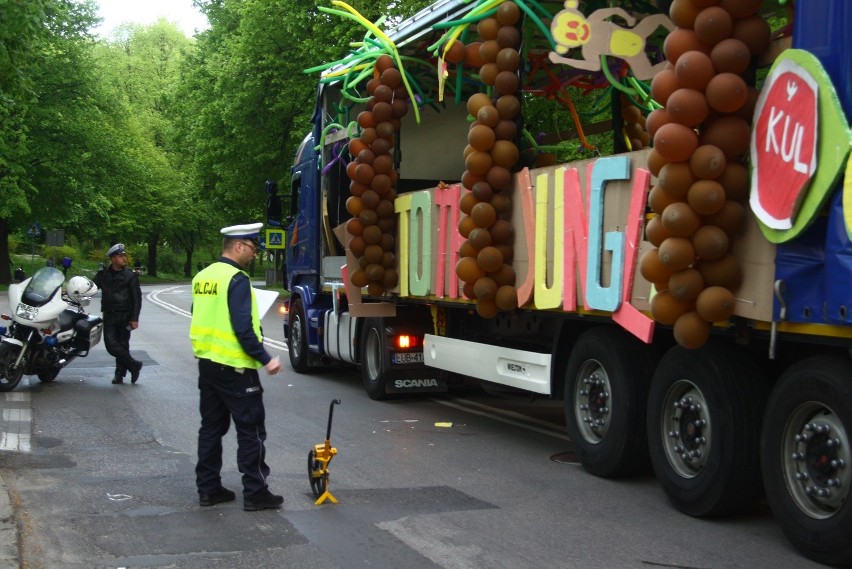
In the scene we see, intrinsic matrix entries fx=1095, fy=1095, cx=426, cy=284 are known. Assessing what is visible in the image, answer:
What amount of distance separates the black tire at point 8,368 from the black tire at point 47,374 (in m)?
0.61

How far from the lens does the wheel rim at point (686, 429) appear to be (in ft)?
21.4

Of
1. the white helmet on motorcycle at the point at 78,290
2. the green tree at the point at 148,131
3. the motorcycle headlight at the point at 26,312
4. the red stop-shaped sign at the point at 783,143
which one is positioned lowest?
the motorcycle headlight at the point at 26,312

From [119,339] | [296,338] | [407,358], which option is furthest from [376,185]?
[296,338]

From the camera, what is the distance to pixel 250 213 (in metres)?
38.4

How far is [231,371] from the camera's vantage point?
6.83 m

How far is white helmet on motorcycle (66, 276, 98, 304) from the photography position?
1381 centimetres

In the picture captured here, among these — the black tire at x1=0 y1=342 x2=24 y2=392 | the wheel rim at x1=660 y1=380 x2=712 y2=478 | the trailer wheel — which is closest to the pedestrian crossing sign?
the trailer wheel

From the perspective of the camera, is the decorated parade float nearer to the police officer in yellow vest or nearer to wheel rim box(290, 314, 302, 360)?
the police officer in yellow vest

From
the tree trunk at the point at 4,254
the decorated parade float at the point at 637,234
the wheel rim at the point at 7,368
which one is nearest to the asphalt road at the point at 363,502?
the decorated parade float at the point at 637,234

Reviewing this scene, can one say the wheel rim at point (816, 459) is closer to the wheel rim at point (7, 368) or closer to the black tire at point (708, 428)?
the black tire at point (708, 428)

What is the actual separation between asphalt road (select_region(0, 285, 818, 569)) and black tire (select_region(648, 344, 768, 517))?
0.20 metres

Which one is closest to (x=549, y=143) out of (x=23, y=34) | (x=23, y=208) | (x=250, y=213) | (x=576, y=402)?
(x=576, y=402)

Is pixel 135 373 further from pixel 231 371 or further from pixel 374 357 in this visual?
pixel 231 371

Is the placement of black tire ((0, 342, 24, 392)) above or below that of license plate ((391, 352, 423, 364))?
below
